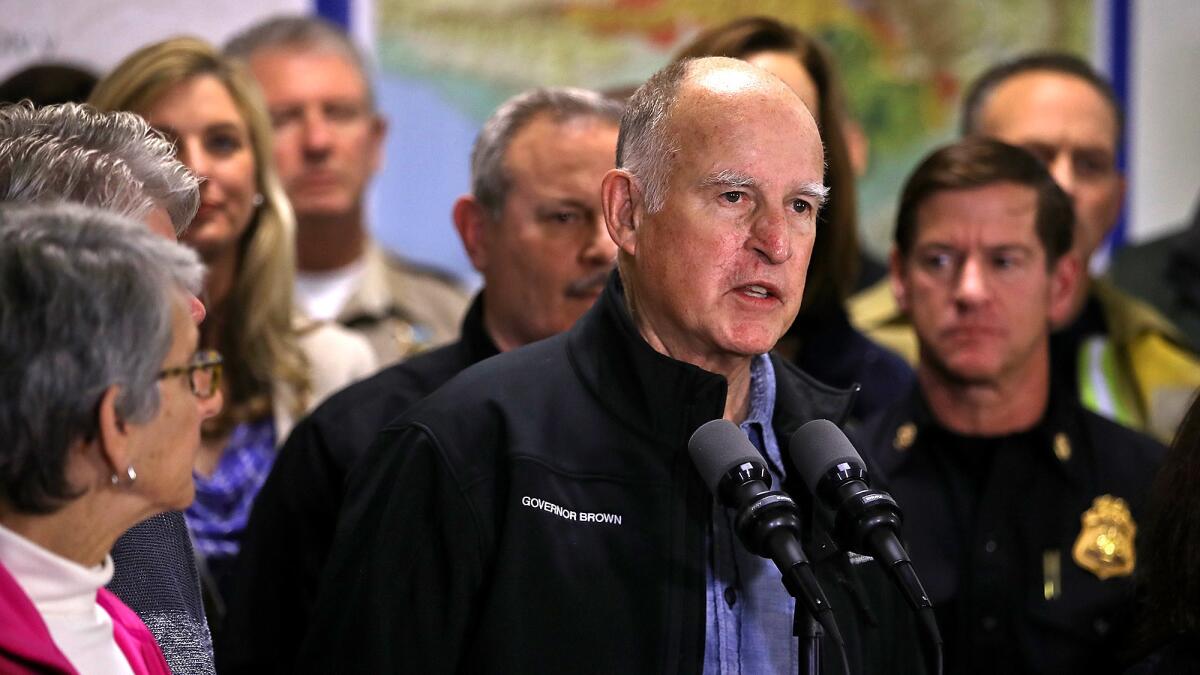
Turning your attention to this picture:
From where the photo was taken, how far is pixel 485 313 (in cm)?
340

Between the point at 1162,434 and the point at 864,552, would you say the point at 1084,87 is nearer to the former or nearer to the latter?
the point at 1162,434

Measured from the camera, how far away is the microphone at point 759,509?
2020 millimetres

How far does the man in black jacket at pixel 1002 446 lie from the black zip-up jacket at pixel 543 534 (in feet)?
2.77

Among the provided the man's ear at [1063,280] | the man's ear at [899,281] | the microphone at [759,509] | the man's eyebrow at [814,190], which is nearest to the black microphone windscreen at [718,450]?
the microphone at [759,509]

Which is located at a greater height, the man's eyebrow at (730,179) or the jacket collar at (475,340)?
the man's eyebrow at (730,179)

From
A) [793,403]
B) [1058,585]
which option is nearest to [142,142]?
[793,403]

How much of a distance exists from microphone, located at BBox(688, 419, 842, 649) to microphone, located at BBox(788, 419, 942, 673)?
82 mm

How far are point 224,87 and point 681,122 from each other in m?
1.73

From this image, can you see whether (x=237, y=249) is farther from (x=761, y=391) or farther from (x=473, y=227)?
(x=761, y=391)

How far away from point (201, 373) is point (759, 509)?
702 millimetres

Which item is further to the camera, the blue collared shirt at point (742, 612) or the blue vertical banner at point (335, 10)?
the blue vertical banner at point (335, 10)

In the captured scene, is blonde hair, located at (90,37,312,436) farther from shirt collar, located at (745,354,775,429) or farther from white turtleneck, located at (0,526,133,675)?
white turtleneck, located at (0,526,133,675)

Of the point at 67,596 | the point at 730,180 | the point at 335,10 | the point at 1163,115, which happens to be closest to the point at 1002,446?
the point at 730,180

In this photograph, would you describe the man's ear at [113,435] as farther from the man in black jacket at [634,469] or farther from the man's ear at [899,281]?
the man's ear at [899,281]
